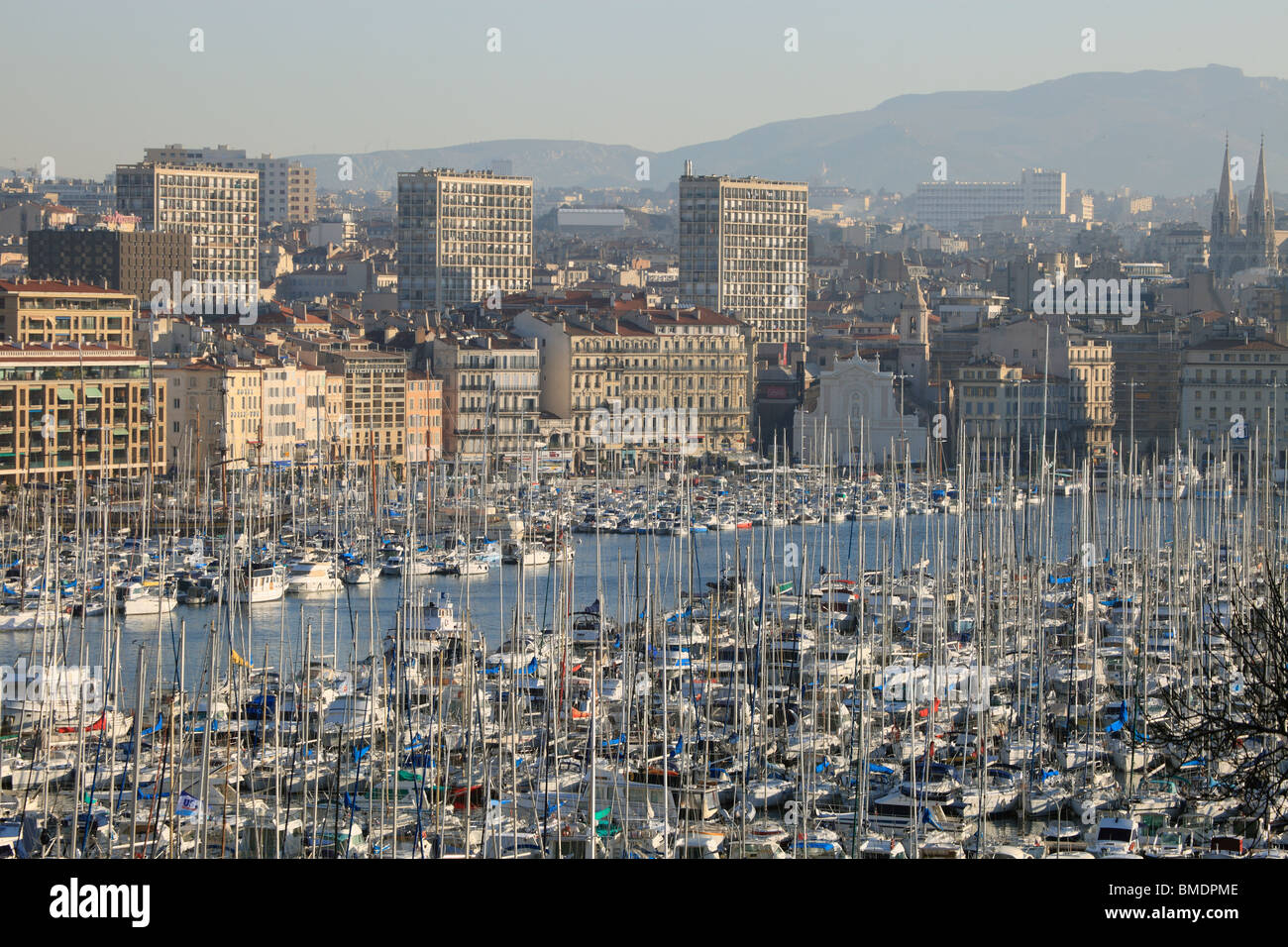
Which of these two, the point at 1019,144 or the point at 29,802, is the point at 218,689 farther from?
the point at 1019,144

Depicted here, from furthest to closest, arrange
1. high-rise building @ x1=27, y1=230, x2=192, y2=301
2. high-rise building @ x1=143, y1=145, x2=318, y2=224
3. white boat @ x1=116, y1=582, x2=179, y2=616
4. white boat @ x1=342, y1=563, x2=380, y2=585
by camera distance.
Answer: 1. high-rise building @ x1=143, y1=145, x2=318, y2=224
2. high-rise building @ x1=27, y1=230, x2=192, y2=301
3. white boat @ x1=342, y1=563, x2=380, y2=585
4. white boat @ x1=116, y1=582, x2=179, y2=616

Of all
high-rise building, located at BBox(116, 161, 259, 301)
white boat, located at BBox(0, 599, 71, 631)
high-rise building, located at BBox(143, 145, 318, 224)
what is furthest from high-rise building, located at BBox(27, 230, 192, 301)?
high-rise building, located at BBox(143, 145, 318, 224)

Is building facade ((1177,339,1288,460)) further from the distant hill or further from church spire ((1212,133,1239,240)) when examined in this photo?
the distant hill

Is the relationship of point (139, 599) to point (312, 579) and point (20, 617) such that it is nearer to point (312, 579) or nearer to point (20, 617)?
point (20, 617)

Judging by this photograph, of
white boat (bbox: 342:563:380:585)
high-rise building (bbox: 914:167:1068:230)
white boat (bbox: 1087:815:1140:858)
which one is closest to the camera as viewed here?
white boat (bbox: 1087:815:1140:858)

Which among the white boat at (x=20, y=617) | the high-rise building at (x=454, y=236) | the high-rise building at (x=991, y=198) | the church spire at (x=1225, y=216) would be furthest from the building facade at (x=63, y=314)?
the high-rise building at (x=991, y=198)
